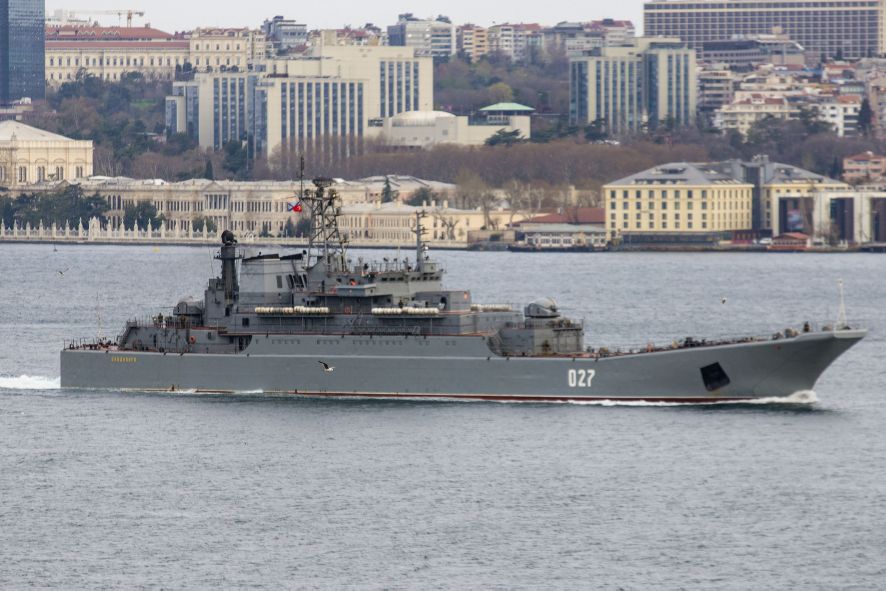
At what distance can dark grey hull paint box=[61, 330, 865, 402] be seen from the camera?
61938mm

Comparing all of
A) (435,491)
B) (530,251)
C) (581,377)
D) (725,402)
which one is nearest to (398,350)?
(581,377)

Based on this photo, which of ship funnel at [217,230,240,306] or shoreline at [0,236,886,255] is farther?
shoreline at [0,236,886,255]

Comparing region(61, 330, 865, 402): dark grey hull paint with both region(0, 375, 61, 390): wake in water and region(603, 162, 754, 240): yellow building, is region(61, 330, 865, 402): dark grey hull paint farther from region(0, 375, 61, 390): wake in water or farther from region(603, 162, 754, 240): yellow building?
region(603, 162, 754, 240): yellow building

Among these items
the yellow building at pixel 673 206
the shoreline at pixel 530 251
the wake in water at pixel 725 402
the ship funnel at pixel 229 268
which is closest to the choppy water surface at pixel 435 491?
the wake in water at pixel 725 402

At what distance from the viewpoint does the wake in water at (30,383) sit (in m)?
68.3

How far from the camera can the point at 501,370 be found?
62.6 m

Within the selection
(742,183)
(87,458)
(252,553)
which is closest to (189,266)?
(742,183)

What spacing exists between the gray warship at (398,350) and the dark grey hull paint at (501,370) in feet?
0.08

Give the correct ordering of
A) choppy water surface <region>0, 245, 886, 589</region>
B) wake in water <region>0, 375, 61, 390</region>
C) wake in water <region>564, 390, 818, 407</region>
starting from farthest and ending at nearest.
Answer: wake in water <region>0, 375, 61, 390</region> → wake in water <region>564, 390, 818, 407</region> → choppy water surface <region>0, 245, 886, 589</region>

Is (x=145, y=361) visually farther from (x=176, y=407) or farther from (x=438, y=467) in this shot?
(x=438, y=467)

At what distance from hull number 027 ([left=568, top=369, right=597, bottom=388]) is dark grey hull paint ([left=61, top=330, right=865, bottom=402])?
25 millimetres

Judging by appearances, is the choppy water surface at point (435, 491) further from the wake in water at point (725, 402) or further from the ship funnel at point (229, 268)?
the ship funnel at point (229, 268)

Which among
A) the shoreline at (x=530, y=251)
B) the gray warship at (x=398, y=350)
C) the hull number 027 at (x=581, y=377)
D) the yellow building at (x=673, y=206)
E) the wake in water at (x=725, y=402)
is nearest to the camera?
the gray warship at (x=398, y=350)

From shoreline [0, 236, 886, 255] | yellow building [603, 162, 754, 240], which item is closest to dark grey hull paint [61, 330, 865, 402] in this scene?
shoreline [0, 236, 886, 255]
